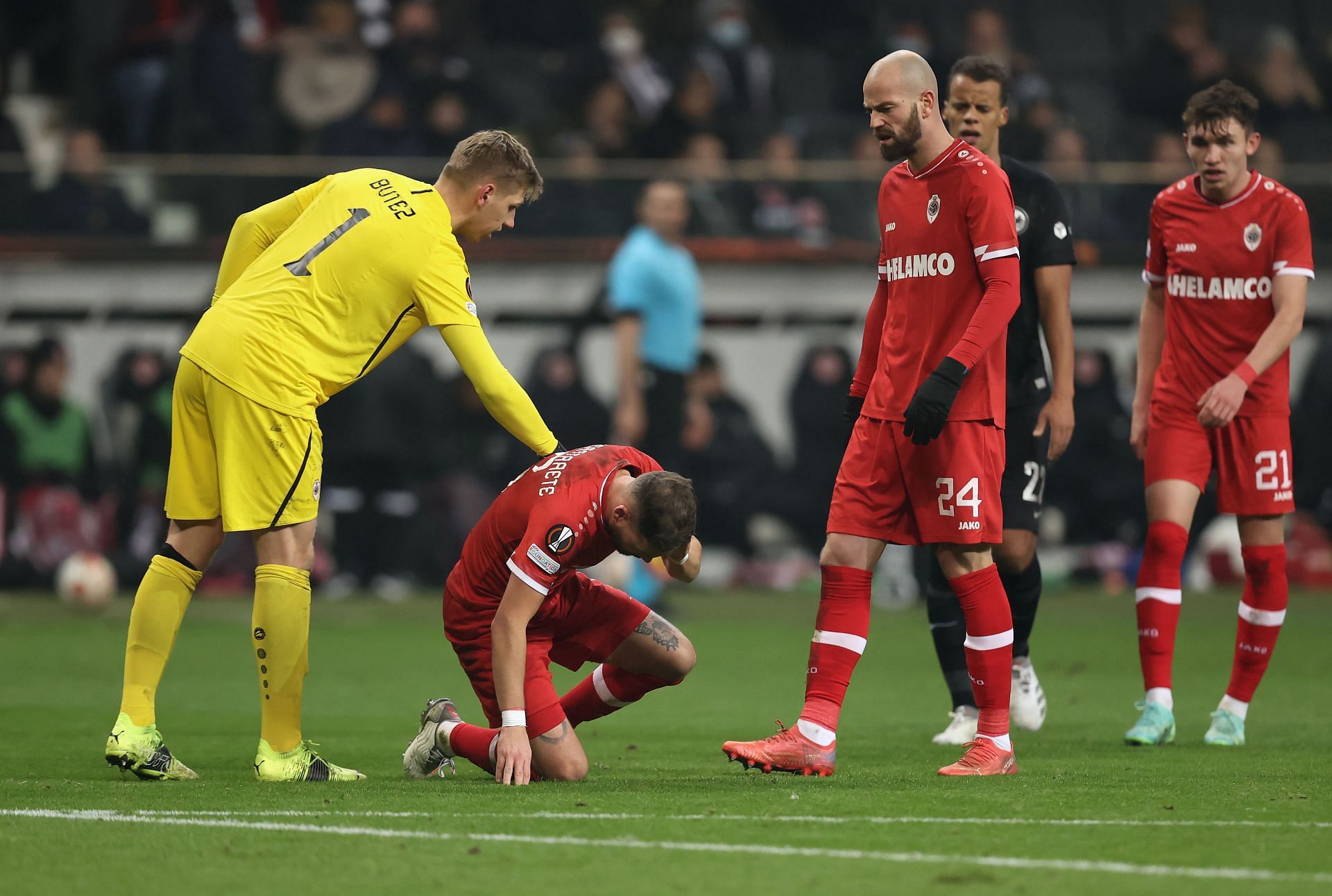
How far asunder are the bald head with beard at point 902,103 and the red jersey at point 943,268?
0.11 m

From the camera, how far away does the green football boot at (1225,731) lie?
21.1ft

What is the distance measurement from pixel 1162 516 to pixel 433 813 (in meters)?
3.21

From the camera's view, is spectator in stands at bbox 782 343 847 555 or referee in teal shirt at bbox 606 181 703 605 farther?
spectator in stands at bbox 782 343 847 555

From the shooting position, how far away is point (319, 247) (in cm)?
558

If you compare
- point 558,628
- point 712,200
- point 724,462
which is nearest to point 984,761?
point 558,628

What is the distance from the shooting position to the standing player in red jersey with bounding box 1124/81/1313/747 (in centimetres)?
661

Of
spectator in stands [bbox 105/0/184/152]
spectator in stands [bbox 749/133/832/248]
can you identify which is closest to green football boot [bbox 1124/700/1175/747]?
spectator in stands [bbox 749/133/832/248]

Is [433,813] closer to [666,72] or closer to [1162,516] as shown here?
[1162,516]

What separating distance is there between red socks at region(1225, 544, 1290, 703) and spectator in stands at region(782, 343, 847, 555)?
21.8 ft

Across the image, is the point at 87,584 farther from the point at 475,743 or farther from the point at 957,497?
the point at 957,497

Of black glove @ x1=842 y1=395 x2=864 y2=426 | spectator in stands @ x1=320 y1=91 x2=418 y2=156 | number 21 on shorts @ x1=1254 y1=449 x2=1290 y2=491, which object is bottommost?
number 21 on shorts @ x1=1254 y1=449 x2=1290 y2=491

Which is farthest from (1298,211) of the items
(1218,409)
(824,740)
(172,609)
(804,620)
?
(804,620)

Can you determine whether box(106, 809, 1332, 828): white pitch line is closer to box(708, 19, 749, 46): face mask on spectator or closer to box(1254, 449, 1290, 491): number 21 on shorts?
box(1254, 449, 1290, 491): number 21 on shorts

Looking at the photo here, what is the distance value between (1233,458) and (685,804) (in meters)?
2.95
